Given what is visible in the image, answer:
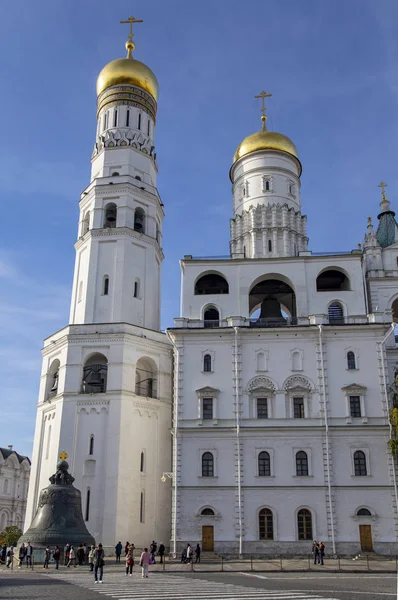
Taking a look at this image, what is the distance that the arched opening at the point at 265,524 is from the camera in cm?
3341

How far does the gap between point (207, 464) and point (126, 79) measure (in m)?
28.9

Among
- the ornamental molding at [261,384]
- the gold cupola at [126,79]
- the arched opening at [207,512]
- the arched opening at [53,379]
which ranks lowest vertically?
the arched opening at [207,512]

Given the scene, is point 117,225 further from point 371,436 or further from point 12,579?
point 12,579

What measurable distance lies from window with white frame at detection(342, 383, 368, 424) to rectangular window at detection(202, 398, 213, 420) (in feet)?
24.8

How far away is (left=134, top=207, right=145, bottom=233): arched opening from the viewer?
44.5 m

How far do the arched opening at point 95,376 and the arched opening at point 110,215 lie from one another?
9.70 metres

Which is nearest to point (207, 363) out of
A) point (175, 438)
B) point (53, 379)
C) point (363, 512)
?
point (175, 438)

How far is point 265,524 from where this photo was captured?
110 feet

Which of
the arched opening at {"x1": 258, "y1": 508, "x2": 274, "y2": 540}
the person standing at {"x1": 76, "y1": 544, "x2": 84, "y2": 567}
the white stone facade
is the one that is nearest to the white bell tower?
the arched opening at {"x1": 258, "y1": 508, "x2": 274, "y2": 540}

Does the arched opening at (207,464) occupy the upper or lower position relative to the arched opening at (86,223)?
lower

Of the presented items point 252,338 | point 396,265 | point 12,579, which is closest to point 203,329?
point 252,338

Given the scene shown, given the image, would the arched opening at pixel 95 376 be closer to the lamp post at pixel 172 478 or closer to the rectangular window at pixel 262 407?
the lamp post at pixel 172 478

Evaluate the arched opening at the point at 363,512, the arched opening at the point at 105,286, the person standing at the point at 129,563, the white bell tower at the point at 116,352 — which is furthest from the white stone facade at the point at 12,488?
the person standing at the point at 129,563

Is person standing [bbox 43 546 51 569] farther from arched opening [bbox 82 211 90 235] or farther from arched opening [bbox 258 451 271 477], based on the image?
arched opening [bbox 82 211 90 235]
